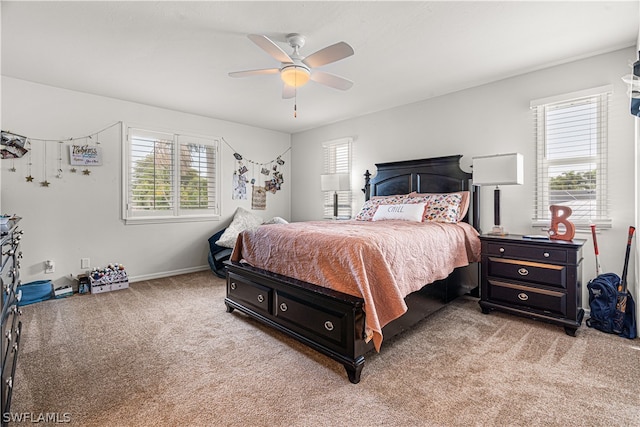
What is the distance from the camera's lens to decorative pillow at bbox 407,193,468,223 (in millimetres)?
3283

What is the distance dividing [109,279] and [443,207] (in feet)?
13.6

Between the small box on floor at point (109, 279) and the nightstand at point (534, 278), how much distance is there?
4.26 m

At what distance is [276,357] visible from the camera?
2.17m

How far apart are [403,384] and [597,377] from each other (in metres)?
1.23

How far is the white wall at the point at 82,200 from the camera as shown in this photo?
11.4ft

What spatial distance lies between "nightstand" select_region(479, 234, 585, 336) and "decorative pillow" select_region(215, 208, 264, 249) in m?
3.18

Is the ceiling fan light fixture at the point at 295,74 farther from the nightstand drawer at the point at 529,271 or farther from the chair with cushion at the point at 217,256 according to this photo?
the chair with cushion at the point at 217,256

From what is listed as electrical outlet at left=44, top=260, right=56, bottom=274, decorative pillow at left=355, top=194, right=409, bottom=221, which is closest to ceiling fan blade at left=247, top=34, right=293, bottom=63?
decorative pillow at left=355, top=194, right=409, bottom=221

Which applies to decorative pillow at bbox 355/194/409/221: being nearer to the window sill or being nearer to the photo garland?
the window sill

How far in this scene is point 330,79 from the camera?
106 inches

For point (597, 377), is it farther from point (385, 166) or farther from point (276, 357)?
point (385, 166)

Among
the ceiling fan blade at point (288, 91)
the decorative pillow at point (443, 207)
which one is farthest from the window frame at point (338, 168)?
the ceiling fan blade at point (288, 91)

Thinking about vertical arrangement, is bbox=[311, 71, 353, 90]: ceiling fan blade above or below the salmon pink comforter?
above

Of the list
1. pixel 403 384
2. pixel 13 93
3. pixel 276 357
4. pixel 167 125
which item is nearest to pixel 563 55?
pixel 403 384
